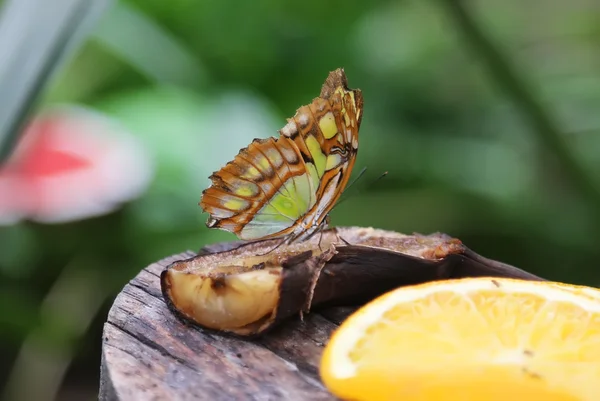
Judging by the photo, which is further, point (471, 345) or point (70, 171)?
point (70, 171)

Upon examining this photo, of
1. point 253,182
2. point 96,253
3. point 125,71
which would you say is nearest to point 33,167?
point 96,253

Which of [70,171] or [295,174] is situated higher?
[295,174]

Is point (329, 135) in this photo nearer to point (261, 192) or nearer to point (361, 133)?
point (261, 192)

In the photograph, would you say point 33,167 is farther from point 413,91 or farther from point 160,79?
point 413,91

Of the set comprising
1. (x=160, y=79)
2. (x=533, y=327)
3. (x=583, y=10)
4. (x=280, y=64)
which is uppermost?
(x=583, y=10)

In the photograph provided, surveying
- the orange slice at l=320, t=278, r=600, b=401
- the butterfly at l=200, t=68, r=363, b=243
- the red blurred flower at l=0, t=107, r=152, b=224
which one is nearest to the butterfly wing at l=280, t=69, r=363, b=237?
the butterfly at l=200, t=68, r=363, b=243

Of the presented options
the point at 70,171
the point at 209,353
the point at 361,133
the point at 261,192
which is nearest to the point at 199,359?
the point at 209,353
